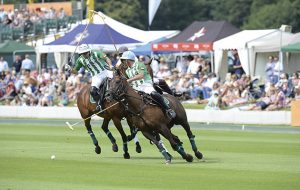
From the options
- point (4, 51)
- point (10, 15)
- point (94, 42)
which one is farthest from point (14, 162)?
point (10, 15)

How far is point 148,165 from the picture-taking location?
16531 mm

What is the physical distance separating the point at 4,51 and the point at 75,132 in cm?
1811

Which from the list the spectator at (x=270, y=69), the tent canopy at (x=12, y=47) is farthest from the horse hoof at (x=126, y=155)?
the tent canopy at (x=12, y=47)

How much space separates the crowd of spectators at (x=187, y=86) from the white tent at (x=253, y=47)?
550 millimetres

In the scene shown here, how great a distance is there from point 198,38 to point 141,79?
66.0 ft

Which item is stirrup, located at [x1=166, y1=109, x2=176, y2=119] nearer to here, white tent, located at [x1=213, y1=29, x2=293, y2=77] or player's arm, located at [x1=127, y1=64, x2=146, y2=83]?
player's arm, located at [x1=127, y1=64, x2=146, y2=83]

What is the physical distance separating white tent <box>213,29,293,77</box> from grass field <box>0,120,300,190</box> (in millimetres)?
10838

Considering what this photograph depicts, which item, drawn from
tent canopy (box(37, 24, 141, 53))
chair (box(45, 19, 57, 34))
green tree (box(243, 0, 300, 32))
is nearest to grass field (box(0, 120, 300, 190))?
tent canopy (box(37, 24, 141, 53))

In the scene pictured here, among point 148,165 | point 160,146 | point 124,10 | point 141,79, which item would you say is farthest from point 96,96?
point 124,10

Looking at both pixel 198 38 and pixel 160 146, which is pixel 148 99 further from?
pixel 198 38

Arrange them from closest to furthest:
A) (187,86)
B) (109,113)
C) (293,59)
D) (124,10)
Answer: (109,113)
(187,86)
(293,59)
(124,10)

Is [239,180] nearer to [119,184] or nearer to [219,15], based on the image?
[119,184]

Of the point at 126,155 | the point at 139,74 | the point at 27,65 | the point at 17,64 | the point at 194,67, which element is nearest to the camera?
the point at 139,74

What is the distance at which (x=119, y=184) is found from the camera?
13.6 metres
